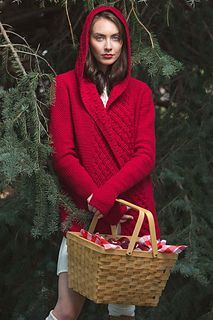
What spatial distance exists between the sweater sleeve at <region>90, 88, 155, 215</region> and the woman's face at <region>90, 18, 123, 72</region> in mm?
241

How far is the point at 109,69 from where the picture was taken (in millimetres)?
4109

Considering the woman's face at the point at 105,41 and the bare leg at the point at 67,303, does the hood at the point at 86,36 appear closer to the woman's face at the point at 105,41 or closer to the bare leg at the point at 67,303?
the woman's face at the point at 105,41

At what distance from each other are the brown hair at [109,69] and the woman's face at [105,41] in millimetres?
20

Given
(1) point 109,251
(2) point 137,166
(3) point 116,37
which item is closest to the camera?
(1) point 109,251

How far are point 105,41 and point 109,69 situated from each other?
15cm

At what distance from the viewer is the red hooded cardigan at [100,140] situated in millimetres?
3904

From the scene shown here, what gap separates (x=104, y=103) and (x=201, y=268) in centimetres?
129

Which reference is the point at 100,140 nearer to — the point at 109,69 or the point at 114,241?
the point at 109,69

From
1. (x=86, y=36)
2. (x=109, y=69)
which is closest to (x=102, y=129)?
(x=109, y=69)

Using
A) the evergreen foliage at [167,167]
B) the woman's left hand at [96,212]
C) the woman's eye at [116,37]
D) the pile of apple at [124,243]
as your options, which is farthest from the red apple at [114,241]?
the evergreen foliage at [167,167]

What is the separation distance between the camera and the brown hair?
4031mm

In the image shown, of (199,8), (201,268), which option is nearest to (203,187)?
(201,268)

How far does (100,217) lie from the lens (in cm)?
386

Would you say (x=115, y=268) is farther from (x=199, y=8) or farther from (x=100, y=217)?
(x=199, y=8)
